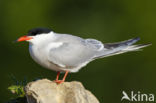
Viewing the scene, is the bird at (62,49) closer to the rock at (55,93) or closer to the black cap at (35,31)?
the black cap at (35,31)

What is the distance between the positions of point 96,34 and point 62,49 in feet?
9.84

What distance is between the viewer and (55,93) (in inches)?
156

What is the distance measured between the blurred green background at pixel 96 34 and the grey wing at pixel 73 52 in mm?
2449

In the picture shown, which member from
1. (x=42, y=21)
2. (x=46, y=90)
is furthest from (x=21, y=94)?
(x=42, y=21)

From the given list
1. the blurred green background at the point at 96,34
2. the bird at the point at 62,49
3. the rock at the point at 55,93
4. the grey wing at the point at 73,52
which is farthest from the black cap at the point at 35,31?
the blurred green background at the point at 96,34

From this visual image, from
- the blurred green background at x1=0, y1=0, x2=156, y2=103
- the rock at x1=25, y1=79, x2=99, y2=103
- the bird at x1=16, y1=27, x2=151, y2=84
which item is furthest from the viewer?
the blurred green background at x1=0, y1=0, x2=156, y2=103

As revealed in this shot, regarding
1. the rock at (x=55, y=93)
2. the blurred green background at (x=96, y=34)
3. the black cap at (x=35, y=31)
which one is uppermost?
the black cap at (x=35, y=31)

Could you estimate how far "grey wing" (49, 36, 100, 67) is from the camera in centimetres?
430

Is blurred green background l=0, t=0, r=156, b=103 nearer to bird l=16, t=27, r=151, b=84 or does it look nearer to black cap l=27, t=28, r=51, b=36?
bird l=16, t=27, r=151, b=84

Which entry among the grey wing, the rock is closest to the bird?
the grey wing

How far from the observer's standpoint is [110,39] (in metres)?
7.33

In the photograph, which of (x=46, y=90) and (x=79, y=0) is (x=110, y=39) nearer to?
(x=79, y=0)

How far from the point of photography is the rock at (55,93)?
3.88 m

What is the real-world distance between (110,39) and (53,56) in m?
3.15
